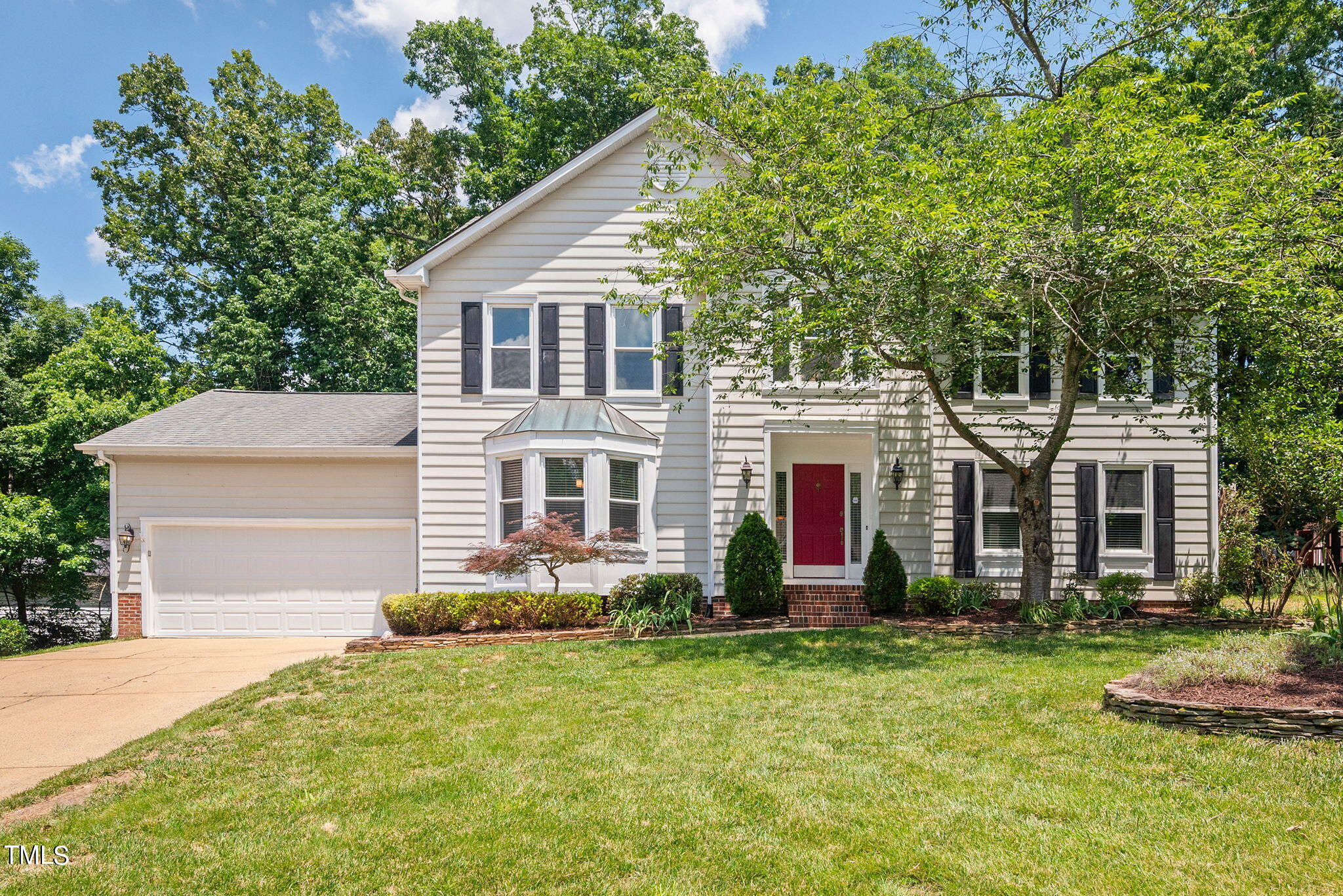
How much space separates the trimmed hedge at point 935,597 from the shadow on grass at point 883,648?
1845mm

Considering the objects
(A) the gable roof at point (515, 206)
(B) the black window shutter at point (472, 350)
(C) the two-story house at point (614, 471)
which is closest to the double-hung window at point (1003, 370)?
(C) the two-story house at point (614, 471)

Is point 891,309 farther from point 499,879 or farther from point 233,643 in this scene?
point 233,643

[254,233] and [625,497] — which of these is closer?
[625,497]

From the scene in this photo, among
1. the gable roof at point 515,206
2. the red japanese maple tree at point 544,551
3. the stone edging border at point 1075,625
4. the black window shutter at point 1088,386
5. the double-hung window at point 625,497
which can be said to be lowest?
the stone edging border at point 1075,625

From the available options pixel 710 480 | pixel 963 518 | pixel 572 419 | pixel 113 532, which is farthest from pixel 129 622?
pixel 963 518

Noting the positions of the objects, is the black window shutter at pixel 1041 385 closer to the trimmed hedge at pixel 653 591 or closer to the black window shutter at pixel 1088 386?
the black window shutter at pixel 1088 386

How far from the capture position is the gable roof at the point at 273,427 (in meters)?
13.0

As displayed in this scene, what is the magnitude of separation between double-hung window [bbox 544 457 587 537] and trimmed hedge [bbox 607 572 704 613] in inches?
42.5

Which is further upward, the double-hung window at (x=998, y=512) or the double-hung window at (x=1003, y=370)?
the double-hung window at (x=1003, y=370)

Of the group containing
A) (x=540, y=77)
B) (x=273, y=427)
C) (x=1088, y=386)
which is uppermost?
(x=540, y=77)

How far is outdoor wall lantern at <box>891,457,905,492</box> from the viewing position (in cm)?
1308

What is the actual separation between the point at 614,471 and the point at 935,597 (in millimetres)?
5507

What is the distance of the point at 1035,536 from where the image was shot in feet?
37.8

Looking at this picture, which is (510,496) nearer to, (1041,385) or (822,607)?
(822,607)
